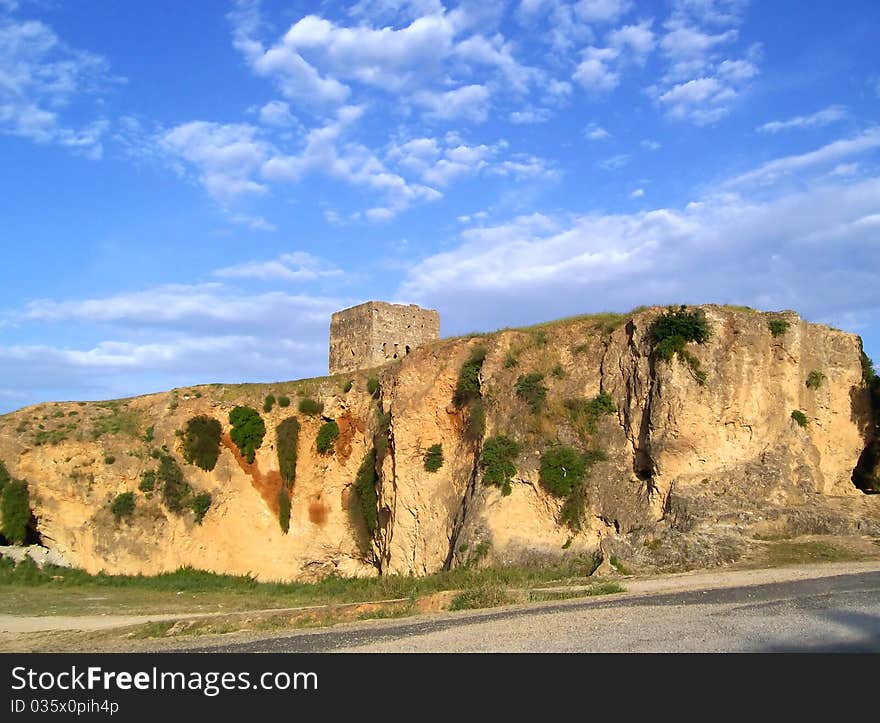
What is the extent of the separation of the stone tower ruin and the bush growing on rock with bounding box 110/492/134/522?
44.2ft

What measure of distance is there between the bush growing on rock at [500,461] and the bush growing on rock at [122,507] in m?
15.5

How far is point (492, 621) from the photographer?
39.9ft

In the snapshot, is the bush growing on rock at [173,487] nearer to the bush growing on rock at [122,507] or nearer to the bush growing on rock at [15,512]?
the bush growing on rock at [122,507]

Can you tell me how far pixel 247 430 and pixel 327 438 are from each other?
3.52 m

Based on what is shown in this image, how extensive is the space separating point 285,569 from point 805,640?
24.8m

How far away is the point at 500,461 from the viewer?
917 inches

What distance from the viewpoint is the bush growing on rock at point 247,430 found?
1283 inches

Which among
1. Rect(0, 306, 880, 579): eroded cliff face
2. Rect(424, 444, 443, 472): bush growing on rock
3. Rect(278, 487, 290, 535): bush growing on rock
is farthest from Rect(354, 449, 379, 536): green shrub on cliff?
Rect(424, 444, 443, 472): bush growing on rock

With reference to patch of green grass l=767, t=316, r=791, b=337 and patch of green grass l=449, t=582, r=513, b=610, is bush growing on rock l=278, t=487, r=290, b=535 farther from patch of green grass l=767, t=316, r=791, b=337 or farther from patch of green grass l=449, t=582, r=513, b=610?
patch of green grass l=767, t=316, r=791, b=337

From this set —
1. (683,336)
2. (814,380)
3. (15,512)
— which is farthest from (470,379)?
(15,512)

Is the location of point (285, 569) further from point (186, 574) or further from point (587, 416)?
point (587, 416)

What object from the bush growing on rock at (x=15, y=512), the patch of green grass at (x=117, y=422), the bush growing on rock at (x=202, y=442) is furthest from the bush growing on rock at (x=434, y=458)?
the bush growing on rock at (x=15, y=512)

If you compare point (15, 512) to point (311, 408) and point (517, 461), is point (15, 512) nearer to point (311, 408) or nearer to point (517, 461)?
point (311, 408)
